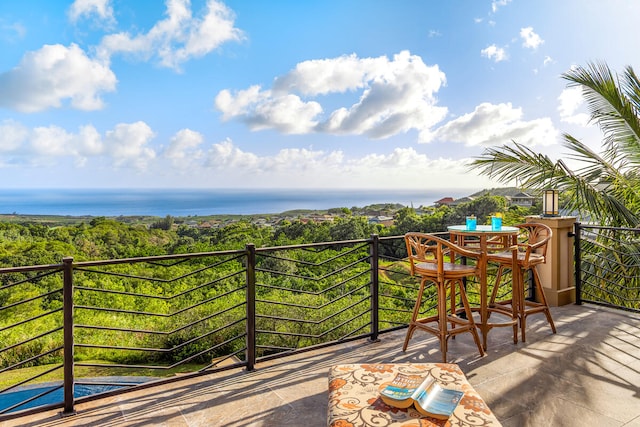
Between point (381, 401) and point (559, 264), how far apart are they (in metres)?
3.83

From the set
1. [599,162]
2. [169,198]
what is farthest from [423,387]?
[169,198]

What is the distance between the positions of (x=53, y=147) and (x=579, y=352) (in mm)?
25354

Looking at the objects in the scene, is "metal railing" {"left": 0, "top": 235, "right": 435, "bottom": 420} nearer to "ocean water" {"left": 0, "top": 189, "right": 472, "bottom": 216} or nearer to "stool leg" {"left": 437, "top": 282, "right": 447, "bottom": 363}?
"stool leg" {"left": 437, "top": 282, "right": 447, "bottom": 363}

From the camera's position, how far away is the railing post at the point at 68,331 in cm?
231

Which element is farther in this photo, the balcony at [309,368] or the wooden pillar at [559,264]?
the wooden pillar at [559,264]

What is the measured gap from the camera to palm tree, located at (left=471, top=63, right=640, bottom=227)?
534 cm

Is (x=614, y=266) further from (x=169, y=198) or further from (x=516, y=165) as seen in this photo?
(x=169, y=198)

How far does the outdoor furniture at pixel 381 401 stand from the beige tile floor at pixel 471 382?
0.59m

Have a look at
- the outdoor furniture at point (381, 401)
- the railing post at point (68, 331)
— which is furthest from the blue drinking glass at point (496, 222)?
the railing post at point (68, 331)

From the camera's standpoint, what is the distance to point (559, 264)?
4.46 meters

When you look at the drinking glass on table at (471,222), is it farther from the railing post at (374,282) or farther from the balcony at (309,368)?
the railing post at (374,282)

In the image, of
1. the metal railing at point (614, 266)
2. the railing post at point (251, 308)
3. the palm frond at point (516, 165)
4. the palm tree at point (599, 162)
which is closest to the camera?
the railing post at point (251, 308)

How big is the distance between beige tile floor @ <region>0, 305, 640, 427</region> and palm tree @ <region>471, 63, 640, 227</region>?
94.5 inches

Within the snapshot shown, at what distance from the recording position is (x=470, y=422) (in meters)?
1.40
